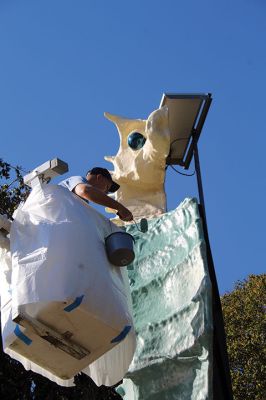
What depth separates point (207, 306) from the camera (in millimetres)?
4375

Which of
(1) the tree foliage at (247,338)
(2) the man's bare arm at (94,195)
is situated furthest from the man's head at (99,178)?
(1) the tree foliage at (247,338)

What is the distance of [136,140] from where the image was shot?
5.64 metres

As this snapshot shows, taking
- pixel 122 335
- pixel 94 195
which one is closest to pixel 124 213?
pixel 94 195

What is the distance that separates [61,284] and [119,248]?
387 mm

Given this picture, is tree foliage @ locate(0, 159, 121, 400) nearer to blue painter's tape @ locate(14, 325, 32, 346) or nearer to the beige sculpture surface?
the beige sculpture surface

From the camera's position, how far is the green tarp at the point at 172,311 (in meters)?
4.33

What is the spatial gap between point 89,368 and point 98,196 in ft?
2.95

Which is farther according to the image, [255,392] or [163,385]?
[255,392]

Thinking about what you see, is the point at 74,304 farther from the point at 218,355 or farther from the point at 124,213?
the point at 218,355

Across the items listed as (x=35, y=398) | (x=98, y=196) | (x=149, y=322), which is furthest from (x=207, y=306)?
(x=35, y=398)

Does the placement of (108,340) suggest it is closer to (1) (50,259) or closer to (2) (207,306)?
(1) (50,259)

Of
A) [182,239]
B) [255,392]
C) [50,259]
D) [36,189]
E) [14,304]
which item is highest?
[255,392]

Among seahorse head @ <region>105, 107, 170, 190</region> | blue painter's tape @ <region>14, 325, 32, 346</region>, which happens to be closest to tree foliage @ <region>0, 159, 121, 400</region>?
seahorse head @ <region>105, 107, 170, 190</region>

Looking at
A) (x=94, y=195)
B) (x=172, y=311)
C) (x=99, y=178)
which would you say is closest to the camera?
(x=94, y=195)
